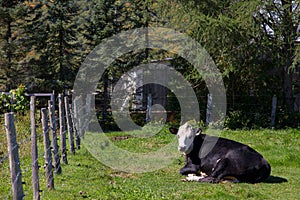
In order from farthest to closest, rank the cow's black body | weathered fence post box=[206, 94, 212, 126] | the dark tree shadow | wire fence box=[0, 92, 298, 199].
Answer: weathered fence post box=[206, 94, 212, 126] < the dark tree shadow < the cow's black body < wire fence box=[0, 92, 298, 199]

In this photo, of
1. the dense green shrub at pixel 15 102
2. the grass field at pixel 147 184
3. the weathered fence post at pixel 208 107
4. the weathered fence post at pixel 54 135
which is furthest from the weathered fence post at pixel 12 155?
the weathered fence post at pixel 208 107

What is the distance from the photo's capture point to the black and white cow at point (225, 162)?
7691 mm

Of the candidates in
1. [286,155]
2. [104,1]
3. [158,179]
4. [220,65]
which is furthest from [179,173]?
[104,1]

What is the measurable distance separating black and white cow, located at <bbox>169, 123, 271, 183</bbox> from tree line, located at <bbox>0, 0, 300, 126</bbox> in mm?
9011

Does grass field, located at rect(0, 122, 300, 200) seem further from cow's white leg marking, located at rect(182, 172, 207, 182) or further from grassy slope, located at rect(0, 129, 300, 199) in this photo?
cow's white leg marking, located at rect(182, 172, 207, 182)

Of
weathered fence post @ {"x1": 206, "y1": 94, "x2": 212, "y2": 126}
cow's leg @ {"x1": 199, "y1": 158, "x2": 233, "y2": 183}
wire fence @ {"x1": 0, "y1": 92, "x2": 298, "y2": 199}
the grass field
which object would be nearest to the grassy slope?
the grass field

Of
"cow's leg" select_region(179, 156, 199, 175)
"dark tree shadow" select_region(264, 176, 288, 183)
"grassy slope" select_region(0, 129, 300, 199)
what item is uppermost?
"cow's leg" select_region(179, 156, 199, 175)

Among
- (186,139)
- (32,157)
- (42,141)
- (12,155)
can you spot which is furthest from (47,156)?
(42,141)

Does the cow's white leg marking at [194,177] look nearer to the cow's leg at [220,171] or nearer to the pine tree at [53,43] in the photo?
the cow's leg at [220,171]

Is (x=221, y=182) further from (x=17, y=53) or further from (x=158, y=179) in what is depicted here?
(x=17, y=53)

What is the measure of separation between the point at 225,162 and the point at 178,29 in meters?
11.7

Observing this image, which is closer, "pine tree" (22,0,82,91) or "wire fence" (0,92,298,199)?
Answer: "wire fence" (0,92,298,199)

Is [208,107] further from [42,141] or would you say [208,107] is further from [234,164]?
[234,164]

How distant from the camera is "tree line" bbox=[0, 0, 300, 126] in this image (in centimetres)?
1702
